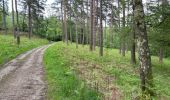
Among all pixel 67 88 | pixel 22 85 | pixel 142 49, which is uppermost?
pixel 142 49

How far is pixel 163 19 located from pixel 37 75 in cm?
1131

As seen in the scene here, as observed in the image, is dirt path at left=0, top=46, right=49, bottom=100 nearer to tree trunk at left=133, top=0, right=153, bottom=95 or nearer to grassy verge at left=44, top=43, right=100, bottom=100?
grassy verge at left=44, top=43, right=100, bottom=100

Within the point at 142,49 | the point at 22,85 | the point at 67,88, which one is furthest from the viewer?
the point at 22,85

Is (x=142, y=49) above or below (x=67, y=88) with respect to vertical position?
above

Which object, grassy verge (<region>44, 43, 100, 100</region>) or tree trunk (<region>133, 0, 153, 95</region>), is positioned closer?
tree trunk (<region>133, 0, 153, 95</region>)

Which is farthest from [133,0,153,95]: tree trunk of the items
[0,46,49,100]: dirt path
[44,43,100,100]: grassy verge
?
[0,46,49,100]: dirt path

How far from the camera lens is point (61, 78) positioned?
1492 centimetres

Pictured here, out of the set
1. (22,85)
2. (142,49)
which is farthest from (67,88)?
(142,49)

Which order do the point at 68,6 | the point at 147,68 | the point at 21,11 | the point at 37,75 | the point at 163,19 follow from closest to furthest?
1. the point at 147,68
2. the point at 37,75
3. the point at 163,19
4. the point at 68,6
5. the point at 21,11

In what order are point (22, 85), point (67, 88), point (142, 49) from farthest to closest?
point (22, 85)
point (67, 88)
point (142, 49)

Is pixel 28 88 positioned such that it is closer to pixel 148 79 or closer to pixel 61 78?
pixel 61 78

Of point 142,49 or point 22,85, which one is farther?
point 22,85

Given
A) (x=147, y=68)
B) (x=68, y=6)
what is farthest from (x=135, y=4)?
(x=68, y=6)

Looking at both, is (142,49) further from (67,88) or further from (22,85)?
(22,85)
